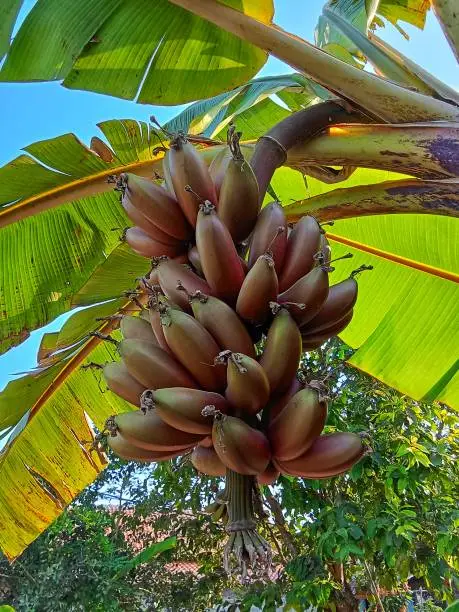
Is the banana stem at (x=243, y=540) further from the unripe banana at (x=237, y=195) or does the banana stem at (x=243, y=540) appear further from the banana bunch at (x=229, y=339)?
the unripe banana at (x=237, y=195)

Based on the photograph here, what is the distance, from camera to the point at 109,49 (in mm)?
1600

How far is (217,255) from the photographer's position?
2.67 feet

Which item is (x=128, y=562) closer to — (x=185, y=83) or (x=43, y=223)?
(x=43, y=223)

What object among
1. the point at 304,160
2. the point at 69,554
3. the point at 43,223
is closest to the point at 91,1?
the point at 43,223

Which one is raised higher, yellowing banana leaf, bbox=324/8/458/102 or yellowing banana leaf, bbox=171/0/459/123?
yellowing banana leaf, bbox=324/8/458/102

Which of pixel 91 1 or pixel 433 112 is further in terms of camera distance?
pixel 91 1

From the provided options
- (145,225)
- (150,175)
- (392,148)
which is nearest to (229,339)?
(145,225)

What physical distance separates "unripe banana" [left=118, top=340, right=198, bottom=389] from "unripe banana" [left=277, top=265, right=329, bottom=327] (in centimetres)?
19

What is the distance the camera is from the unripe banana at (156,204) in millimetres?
919

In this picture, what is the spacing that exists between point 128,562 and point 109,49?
5058mm

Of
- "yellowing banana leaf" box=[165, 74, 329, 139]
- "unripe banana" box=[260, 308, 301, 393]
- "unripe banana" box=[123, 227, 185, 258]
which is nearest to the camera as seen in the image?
"unripe banana" box=[260, 308, 301, 393]

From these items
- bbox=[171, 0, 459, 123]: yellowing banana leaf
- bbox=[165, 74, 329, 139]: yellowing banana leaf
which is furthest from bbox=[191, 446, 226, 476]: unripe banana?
bbox=[165, 74, 329, 139]: yellowing banana leaf

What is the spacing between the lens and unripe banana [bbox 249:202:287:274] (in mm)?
878

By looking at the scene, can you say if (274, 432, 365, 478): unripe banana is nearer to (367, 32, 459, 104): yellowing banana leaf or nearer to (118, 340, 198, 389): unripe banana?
(118, 340, 198, 389): unripe banana
